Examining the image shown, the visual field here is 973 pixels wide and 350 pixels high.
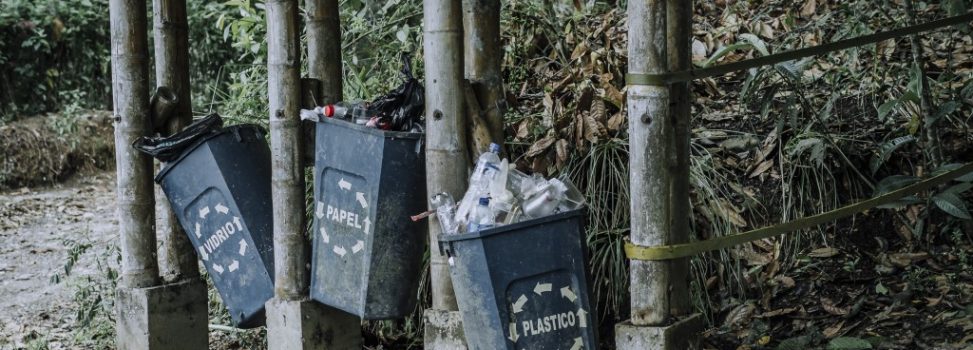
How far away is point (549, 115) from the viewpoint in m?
5.43

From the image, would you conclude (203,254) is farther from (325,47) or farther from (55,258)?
(55,258)

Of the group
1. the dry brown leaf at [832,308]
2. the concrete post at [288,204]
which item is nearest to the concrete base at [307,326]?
the concrete post at [288,204]

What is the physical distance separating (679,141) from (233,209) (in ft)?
6.30

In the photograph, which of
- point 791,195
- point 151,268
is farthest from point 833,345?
point 151,268

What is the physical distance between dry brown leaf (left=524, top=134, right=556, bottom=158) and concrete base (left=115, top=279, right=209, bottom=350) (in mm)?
1599

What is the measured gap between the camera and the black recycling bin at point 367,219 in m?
3.90

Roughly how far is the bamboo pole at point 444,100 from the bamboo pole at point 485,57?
9 centimetres

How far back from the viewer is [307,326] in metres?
4.24

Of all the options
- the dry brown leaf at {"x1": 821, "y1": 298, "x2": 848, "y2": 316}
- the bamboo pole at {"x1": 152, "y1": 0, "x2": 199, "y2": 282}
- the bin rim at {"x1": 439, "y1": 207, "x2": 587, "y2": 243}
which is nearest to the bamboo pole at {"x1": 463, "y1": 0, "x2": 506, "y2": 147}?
the bin rim at {"x1": 439, "y1": 207, "x2": 587, "y2": 243}

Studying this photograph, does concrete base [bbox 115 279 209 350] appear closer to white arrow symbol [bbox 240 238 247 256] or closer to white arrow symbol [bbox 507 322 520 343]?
white arrow symbol [bbox 240 238 247 256]

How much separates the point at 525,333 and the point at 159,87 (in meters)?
2.22

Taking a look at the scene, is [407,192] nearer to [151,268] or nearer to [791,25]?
[151,268]

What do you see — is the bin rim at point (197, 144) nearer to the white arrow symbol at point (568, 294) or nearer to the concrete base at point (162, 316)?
the concrete base at point (162, 316)

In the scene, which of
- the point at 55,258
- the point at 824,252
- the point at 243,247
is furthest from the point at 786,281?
the point at 55,258
